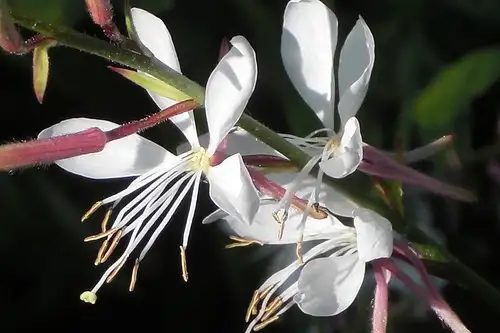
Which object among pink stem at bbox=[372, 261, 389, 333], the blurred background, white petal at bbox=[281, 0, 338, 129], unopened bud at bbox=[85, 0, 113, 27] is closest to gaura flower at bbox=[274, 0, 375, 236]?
white petal at bbox=[281, 0, 338, 129]

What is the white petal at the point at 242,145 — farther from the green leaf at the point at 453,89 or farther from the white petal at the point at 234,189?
the green leaf at the point at 453,89

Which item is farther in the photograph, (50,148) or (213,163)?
(213,163)

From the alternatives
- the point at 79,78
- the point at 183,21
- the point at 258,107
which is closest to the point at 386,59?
the point at 258,107

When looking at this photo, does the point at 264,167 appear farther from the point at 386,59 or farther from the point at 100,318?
the point at 100,318

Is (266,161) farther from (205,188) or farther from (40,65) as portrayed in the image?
(205,188)

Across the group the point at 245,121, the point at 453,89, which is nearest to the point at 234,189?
the point at 245,121

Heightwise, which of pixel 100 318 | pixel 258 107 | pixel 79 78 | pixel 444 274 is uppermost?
pixel 79 78

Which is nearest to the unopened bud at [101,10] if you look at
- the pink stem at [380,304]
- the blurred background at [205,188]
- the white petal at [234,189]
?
the white petal at [234,189]
